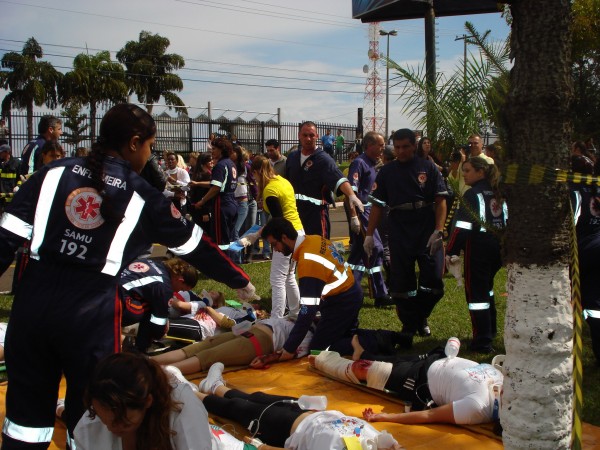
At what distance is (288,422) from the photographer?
13.5 feet

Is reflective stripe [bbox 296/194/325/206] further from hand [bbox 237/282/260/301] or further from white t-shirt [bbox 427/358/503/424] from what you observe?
hand [bbox 237/282/260/301]

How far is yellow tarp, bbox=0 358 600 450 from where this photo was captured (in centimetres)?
411

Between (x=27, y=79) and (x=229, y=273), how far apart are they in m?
29.5

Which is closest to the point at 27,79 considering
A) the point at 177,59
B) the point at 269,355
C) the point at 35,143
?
the point at 177,59

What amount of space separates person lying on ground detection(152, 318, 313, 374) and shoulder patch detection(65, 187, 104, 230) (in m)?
2.84

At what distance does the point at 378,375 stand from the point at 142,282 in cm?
191

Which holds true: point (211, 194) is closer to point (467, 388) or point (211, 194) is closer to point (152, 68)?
point (467, 388)

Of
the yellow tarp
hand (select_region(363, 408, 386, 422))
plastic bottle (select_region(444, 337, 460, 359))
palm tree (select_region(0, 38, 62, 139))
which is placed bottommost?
the yellow tarp

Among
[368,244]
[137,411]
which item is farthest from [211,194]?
[137,411]

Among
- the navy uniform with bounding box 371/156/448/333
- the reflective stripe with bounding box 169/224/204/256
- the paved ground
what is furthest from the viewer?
the paved ground

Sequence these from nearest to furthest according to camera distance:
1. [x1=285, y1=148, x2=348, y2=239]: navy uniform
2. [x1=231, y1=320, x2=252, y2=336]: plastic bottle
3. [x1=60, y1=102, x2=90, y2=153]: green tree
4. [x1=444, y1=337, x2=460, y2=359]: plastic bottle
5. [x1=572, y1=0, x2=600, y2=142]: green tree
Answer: [x1=572, y1=0, x2=600, y2=142]: green tree → [x1=444, y1=337, x2=460, y2=359]: plastic bottle → [x1=231, y1=320, x2=252, y2=336]: plastic bottle → [x1=285, y1=148, x2=348, y2=239]: navy uniform → [x1=60, y1=102, x2=90, y2=153]: green tree

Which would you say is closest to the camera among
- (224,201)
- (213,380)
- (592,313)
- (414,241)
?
(213,380)

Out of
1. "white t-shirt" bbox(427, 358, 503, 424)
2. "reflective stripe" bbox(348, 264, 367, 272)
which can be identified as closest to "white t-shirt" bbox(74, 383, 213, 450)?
"white t-shirt" bbox(427, 358, 503, 424)

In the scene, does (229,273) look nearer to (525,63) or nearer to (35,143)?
(525,63)
